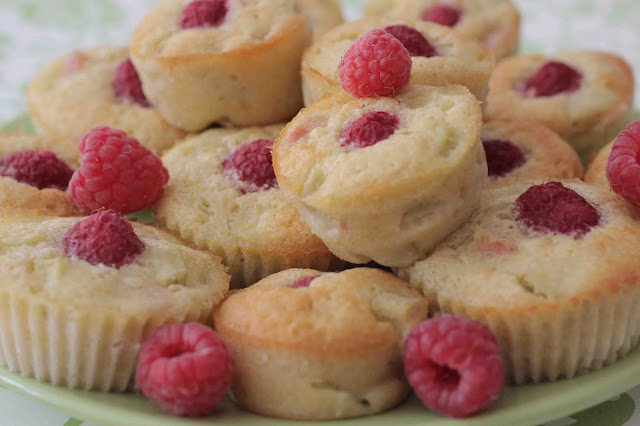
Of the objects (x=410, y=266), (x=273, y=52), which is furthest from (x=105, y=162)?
(x=410, y=266)

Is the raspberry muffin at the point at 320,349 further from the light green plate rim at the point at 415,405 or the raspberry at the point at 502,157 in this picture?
the raspberry at the point at 502,157

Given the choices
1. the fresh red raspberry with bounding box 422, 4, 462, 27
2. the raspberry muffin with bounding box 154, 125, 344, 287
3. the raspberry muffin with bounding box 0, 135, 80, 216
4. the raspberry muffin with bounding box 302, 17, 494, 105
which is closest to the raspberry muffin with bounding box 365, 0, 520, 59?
the fresh red raspberry with bounding box 422, 4, 462, 27

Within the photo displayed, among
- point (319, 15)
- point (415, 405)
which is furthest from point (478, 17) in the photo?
point (415, 405)

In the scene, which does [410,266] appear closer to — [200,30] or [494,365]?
[494,365]

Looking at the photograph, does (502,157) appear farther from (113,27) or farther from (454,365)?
(113,27)

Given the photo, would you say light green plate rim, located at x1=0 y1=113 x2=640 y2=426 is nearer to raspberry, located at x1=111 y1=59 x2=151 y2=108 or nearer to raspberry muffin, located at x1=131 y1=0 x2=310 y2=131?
raspberry muffin, located at x1=131 y1=0 x2=310 y2=131
